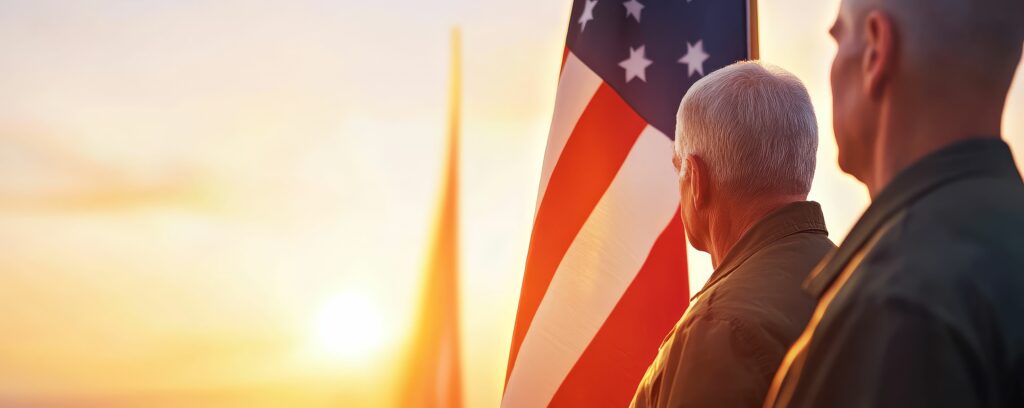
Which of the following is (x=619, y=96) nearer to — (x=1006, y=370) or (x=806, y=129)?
(x=806, y=129)

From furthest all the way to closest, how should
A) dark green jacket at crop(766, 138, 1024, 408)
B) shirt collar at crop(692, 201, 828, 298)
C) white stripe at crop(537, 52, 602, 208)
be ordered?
white stripe at crop(537, 52, 602, 208)
shirt collar at crop(692, 201, 828, 298)
dark green jacket at crop(766, 138, 1024, 408)

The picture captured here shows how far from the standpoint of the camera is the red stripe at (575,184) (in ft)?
7.43

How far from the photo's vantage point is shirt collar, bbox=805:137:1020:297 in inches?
19.7

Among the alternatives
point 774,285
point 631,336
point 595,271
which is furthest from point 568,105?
point 774,285

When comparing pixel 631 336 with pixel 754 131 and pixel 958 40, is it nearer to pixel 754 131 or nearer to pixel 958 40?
pixel 754 131

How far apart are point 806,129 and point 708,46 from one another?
115 centimetres

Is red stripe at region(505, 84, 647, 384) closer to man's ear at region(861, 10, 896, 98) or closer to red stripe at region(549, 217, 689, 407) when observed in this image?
red stripe at region(549, 217, 689, 407)

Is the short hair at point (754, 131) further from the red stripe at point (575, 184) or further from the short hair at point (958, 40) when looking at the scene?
the red stripe at point (575, 184)

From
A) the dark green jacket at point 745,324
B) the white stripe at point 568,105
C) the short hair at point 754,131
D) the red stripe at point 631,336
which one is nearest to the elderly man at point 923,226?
the dark green jacket at point 745,324

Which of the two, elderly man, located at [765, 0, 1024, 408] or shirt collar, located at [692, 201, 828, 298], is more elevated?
shirt collar, located at [692, 201, 828, 298]

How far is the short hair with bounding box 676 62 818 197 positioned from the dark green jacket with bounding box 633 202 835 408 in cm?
5

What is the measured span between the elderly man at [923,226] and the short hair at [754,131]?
0.58 meters

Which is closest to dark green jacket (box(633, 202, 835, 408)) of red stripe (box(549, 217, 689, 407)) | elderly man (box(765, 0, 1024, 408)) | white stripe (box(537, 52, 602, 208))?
elderly man (box(765, 0, 1024, 408))

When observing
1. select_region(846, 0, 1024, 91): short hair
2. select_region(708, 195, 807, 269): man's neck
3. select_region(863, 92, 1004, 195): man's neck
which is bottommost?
select_region(863, 92, 1004, 195): man's neck
